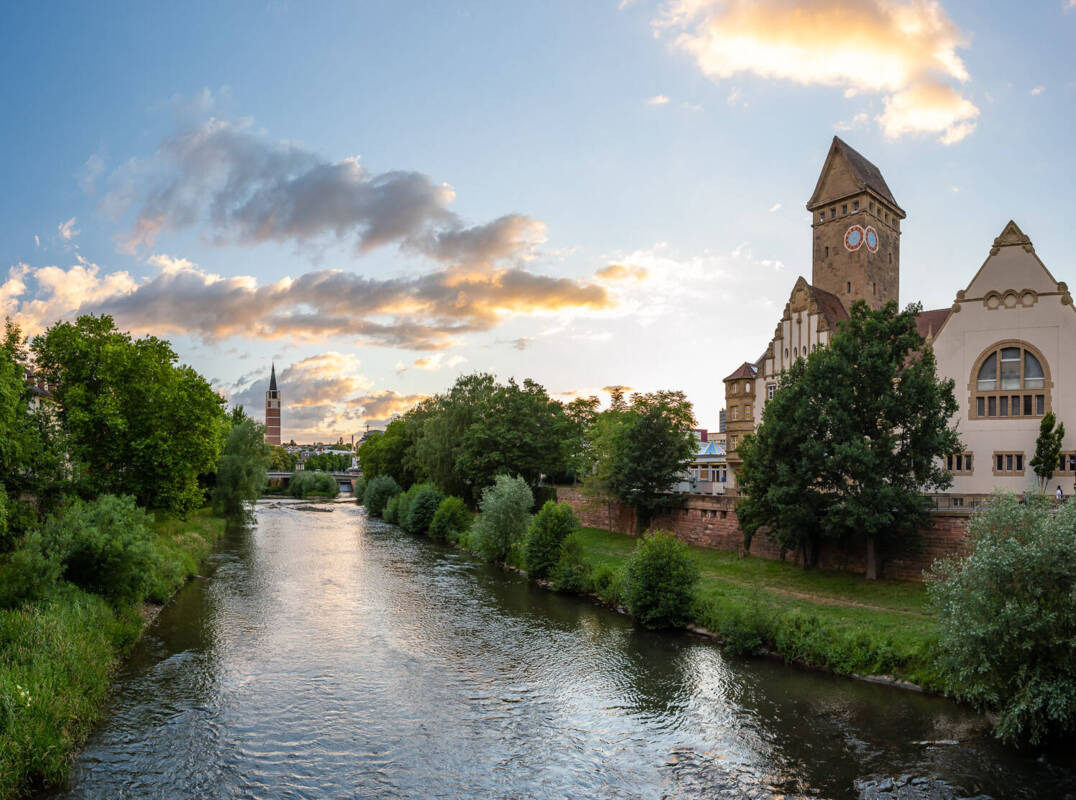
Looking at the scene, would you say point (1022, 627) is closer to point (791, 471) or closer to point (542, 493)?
point (791, 471)

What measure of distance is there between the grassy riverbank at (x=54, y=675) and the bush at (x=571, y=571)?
46.0ft

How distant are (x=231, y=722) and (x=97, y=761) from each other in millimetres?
2541

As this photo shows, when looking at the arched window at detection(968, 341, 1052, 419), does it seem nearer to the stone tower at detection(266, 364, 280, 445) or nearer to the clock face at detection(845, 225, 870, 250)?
the clock face at detection(845, 225, 870, 250)

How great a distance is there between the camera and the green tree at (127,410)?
27.1 meters

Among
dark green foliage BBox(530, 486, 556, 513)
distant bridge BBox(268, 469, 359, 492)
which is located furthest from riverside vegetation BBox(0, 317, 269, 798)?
→ distant bridge BBox(268, 469, 359, 492)

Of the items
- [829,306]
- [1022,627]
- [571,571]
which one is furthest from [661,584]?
[829,306]

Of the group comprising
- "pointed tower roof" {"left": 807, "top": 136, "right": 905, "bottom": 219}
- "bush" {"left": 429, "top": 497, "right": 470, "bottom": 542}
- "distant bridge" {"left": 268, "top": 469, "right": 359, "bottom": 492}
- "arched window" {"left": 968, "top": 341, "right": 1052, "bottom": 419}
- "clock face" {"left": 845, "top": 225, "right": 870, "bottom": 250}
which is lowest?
→ "distant bridge" {"left": 268, "top": 469, "right": 359, "bottom": 492}

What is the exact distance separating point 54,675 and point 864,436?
23127mm

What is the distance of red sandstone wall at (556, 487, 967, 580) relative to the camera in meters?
24.2

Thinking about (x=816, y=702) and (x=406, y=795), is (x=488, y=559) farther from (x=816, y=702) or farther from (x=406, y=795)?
(x=406, y=795)

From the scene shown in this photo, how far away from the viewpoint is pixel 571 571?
2783 cm

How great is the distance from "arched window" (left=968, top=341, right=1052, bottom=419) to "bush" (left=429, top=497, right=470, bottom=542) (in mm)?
28363

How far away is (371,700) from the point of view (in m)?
16.2

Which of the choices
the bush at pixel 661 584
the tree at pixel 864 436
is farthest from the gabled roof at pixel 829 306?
the bush at pixel 661 584
